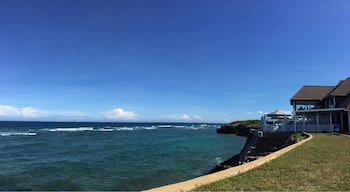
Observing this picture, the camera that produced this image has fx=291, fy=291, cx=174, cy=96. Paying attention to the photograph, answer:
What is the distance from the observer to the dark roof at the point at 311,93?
28484 millimetres

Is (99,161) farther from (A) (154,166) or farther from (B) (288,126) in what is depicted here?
(B) (288,126)

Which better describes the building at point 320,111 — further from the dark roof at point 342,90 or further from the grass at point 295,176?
the grass at point 295,176

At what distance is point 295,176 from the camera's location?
713cm

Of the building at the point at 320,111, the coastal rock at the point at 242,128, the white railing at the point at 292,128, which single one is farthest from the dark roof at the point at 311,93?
the coastal rock at the point at 242,128

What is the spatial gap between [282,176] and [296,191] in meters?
1.32

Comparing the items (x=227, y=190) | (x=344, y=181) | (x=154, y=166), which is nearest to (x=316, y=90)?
(x=154, y=166)

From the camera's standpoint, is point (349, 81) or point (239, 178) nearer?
point (239, 178)

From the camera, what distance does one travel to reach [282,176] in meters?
7.12

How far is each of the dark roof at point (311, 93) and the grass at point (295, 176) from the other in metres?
19.8

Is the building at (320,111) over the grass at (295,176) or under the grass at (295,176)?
over

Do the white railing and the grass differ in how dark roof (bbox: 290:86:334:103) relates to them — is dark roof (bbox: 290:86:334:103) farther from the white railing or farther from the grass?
the grass

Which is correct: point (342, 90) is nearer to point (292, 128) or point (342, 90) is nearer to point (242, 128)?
point (292, 128)

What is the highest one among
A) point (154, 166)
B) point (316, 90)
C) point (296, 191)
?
point (316, 90)

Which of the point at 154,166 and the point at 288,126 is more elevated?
the point at 288,126
